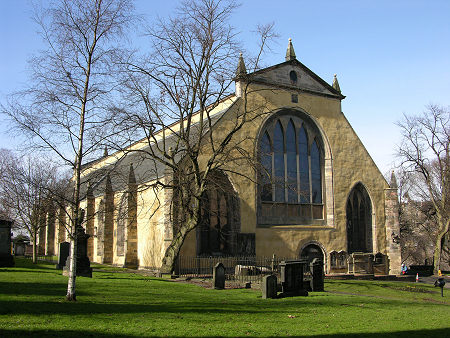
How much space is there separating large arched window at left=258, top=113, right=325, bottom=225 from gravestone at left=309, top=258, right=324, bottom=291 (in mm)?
9503

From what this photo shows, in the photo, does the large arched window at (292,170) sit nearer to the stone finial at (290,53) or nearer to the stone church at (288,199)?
the stone church at (288,199)

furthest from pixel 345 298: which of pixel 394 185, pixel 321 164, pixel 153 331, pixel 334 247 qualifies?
pixel 394 185

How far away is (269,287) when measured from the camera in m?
16.1

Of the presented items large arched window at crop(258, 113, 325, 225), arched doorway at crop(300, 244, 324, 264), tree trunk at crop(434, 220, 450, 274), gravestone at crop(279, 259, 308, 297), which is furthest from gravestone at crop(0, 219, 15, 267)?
tree trunk at crop(434, 220, 450, 274)

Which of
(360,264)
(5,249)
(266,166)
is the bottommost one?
(360,264)

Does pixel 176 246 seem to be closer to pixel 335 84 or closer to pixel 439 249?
pixel 335 84

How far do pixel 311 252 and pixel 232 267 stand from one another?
6920mm

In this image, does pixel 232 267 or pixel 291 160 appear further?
Answer: pixel 291 160

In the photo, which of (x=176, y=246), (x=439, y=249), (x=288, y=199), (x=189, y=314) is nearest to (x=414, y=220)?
(x=439, y=249)

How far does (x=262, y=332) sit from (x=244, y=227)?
17441 millimetres

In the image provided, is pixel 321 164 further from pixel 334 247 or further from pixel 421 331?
pixel 421 331

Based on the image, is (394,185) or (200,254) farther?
(394,185)

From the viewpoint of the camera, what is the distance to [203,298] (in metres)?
15.1

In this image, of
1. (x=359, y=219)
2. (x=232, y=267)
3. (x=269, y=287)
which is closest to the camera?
(x=269, y=287)
